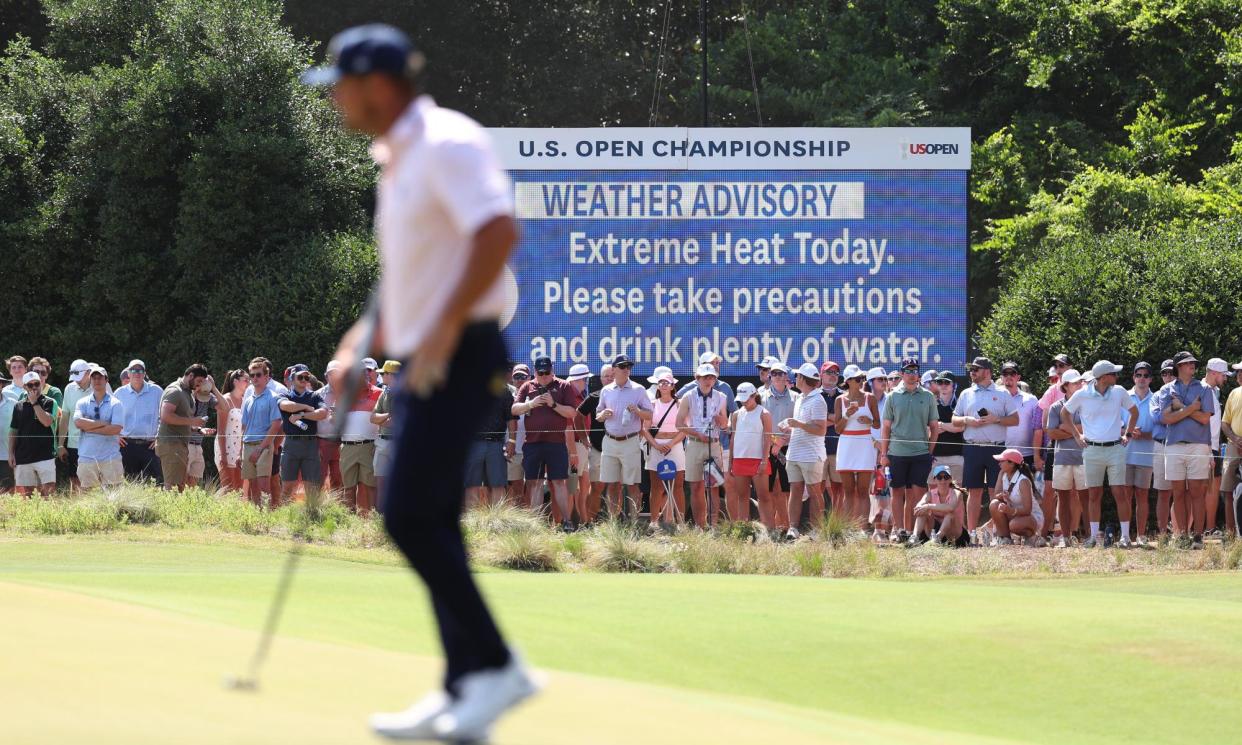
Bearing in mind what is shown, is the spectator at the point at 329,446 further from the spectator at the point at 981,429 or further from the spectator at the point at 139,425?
the spectator at the point at 981,429

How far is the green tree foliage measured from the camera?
28703 mm

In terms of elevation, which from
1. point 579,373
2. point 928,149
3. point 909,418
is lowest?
point 909,418

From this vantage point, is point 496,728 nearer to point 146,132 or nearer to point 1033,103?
point 146,132

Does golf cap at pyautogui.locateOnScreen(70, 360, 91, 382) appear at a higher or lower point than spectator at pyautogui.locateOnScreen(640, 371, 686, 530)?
higher

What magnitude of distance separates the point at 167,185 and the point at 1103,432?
63.4ft

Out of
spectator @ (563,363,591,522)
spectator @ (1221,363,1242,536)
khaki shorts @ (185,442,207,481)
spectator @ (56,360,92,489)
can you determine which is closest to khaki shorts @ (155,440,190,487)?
khaki shorts @ (185,442,207,481)

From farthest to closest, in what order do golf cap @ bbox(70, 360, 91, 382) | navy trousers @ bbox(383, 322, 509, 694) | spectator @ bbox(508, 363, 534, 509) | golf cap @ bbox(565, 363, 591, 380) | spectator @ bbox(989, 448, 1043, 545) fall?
1. golf cap @ bbox(70, 360, 91, 382)
2. golf cap @ bbox(565, 363, 591, 380)
3. spectator @ bbox(508, 363, 534, 509)
4. spectator @ bbox(989, 448, 1043, 545)
5. navy trousers @ bbox(383, 322, 509, 694)

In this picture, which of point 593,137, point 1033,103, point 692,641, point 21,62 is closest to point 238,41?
point 21,62

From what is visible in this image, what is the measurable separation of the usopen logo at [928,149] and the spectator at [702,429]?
12.9 ft

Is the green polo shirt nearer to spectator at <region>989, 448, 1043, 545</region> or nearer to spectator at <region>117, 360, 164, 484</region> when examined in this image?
spectator at <region>989, 448, 1043, 545</region>

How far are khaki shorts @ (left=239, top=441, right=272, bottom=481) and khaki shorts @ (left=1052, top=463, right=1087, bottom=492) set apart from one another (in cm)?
868

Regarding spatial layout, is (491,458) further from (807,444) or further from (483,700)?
(483,700)

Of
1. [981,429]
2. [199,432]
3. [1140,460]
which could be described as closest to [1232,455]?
[1140,460]

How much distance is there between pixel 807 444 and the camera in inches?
685
